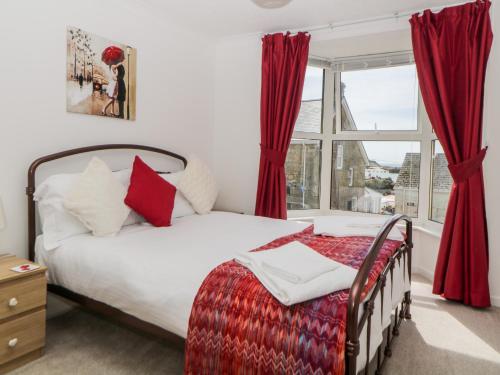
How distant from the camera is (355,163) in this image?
4.07m

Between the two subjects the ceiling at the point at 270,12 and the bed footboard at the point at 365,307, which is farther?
the ceiling at the point at 270,12

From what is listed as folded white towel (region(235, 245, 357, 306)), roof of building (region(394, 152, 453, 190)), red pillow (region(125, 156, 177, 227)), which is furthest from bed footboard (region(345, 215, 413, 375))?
roof of building (region(394, 152, 453, 190))

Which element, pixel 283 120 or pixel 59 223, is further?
pixel 283 120

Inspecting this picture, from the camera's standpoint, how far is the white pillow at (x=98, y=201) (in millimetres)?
2207

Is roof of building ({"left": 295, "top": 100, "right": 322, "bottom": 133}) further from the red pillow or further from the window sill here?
the red pillow

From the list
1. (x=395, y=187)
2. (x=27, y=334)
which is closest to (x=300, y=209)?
(x=395, y=187)

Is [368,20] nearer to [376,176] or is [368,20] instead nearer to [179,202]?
[376,176]

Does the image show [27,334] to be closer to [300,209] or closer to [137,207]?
[137,207]

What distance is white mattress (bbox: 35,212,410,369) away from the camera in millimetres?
1622

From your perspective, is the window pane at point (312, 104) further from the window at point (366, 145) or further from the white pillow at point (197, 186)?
the white pillow at point (197, 186)

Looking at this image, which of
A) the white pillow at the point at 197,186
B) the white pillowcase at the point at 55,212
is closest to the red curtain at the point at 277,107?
the white pillow at the point at 197,186

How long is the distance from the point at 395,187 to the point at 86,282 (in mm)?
3219

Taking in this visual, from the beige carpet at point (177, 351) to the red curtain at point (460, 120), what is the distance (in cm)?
31

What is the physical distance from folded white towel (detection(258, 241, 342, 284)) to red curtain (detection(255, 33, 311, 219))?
1.86 m
